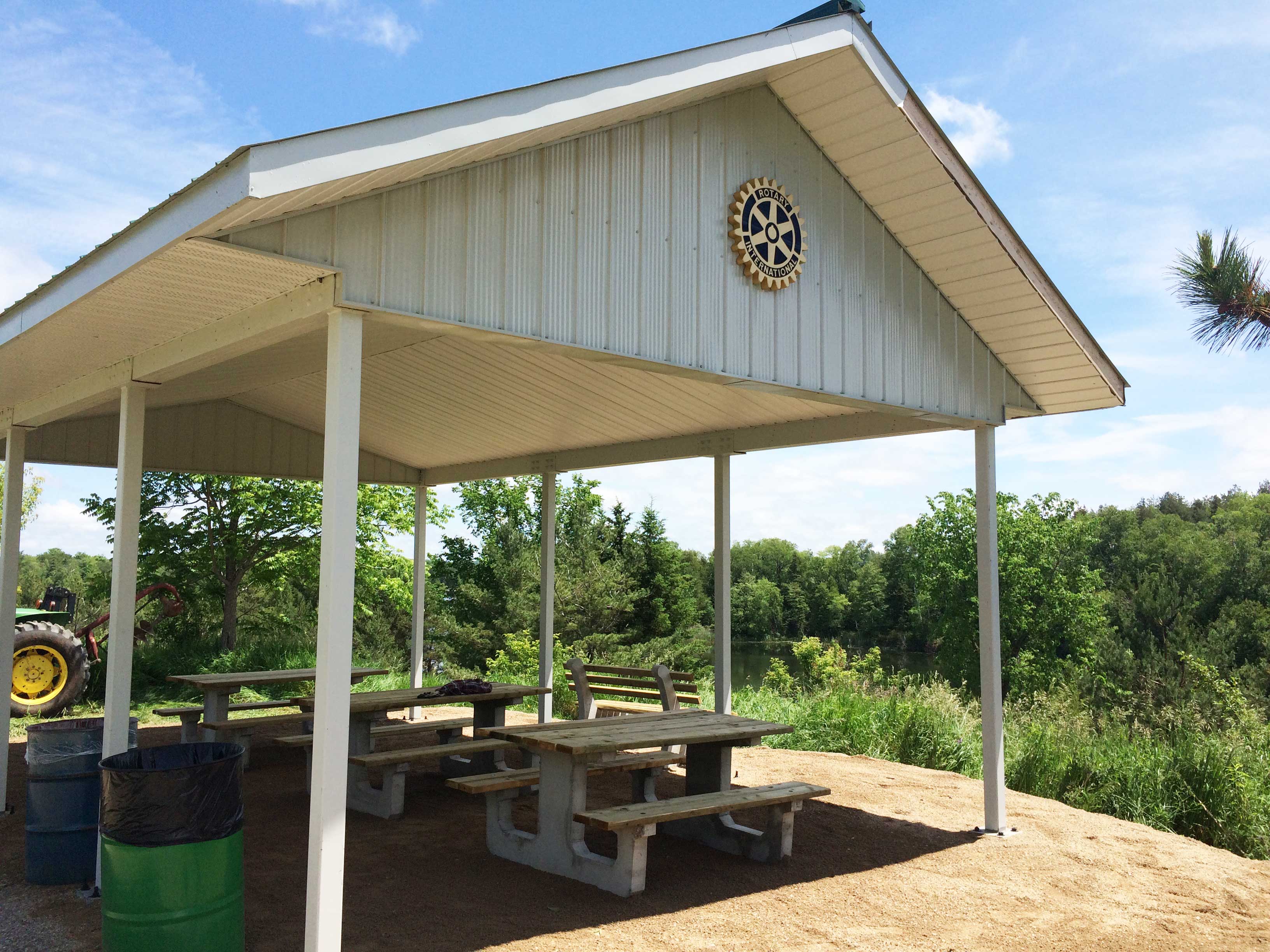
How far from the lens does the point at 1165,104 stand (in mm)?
18516

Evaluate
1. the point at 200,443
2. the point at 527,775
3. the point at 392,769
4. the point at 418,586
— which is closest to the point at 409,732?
the point at 392,769

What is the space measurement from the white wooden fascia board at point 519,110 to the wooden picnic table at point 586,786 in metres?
2.96

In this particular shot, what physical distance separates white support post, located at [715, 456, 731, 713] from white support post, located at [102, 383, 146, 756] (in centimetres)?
431

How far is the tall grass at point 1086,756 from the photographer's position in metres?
6.94

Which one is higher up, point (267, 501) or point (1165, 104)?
point (1165, 104)

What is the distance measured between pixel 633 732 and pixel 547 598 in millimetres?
4602

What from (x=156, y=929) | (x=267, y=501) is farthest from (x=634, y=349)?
(x=267, y=501)

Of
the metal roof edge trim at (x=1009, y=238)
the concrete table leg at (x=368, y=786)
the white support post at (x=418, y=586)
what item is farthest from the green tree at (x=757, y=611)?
the metal roof edge trim at (x=1009, y=238)

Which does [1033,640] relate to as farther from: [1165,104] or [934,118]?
[934,118]

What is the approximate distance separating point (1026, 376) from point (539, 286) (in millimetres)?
4077

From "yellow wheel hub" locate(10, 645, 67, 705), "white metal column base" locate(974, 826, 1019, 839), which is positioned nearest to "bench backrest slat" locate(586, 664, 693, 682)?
"white metal column base" locate(974, 826, 1019, 839)

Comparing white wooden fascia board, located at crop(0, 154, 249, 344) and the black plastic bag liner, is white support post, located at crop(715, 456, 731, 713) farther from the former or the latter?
white wooden fascia board, located at crop(0, 154, 249, 344)

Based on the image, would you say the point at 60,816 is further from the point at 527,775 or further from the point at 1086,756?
the point at 1086,756

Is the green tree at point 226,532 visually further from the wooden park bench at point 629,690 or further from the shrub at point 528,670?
the wooden park bench at point 629,690
